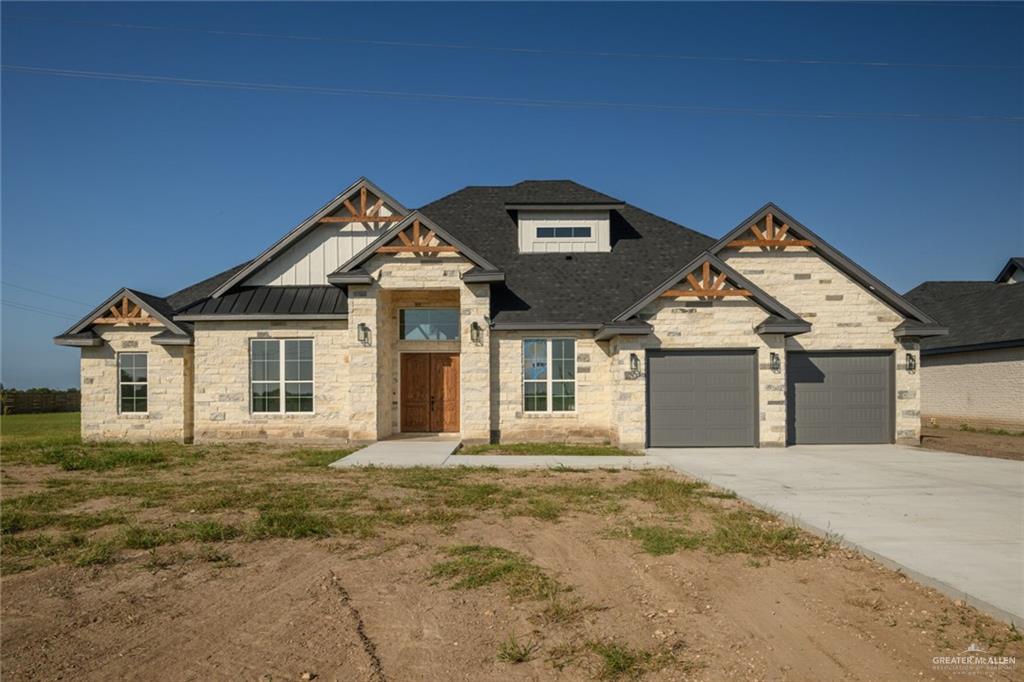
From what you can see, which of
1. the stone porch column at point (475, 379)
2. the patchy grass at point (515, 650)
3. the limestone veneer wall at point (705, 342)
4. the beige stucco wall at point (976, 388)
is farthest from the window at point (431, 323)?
the beige stucco wall at point (976, 388)

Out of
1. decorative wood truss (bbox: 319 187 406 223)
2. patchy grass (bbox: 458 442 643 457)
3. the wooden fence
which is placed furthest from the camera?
the wooden fence

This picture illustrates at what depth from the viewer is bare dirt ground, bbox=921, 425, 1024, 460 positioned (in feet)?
50.2

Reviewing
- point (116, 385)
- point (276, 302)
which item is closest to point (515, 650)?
point (276, 302)

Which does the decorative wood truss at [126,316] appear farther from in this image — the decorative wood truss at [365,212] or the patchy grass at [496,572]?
the patchy grass at [496,572]

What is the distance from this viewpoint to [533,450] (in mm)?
15461

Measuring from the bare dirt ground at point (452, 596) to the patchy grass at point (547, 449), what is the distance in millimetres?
5518

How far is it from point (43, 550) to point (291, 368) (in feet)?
35.0

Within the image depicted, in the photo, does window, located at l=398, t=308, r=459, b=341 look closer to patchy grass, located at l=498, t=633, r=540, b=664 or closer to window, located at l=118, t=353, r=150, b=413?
window, located at l=118, t=353, r=150, b=413

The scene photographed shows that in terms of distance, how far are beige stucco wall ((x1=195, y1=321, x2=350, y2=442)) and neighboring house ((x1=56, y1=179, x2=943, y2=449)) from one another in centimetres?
4

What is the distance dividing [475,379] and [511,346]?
1.46 m

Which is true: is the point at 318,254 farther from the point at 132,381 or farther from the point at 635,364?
the point at 635,364

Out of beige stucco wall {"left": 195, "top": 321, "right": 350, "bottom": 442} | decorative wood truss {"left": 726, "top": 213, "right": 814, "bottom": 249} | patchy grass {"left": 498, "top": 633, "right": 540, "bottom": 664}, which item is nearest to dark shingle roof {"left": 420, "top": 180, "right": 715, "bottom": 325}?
decorative wood truss {"left": 726, "top": 213, "right": 814, "bottom": 249}

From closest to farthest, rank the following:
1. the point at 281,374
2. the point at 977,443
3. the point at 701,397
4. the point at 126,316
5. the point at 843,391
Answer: the point at 701,397, the point at 843,391, the point at 281,374, the point at 126,316, the point at 977,443

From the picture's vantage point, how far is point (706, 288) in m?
15.8
